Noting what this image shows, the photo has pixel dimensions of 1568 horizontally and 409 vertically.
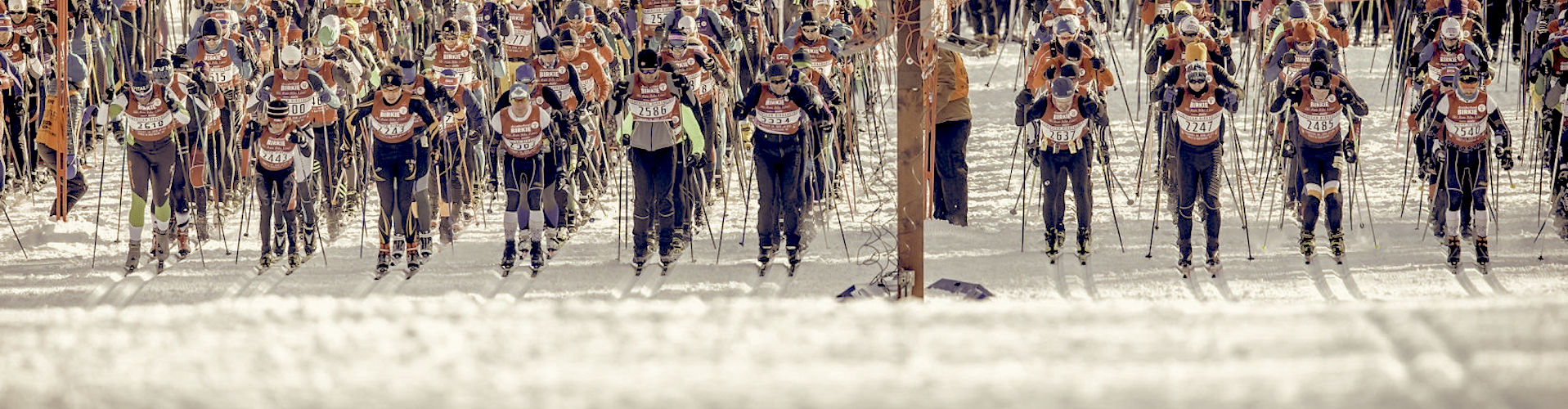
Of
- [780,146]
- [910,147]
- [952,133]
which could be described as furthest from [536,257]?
[952,133]

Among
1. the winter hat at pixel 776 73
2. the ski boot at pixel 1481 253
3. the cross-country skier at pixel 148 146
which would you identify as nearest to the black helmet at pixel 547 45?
the winter hat at pixel 776 73

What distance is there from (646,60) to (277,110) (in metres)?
2.49

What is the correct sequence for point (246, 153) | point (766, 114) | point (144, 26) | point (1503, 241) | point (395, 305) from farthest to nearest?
point (144, 26)
point (246, 153)
point (1503, 241)
point (766, 114)
point (395, 305)

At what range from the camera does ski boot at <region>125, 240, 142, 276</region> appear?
1343cm

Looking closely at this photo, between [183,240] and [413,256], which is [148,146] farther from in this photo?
[413,256]

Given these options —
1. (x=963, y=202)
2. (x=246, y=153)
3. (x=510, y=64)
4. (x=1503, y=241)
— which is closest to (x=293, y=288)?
(x=246, y=153)

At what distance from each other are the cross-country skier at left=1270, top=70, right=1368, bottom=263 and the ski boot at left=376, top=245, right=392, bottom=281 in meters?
6.01

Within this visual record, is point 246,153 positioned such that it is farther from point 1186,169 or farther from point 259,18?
point 1186,169

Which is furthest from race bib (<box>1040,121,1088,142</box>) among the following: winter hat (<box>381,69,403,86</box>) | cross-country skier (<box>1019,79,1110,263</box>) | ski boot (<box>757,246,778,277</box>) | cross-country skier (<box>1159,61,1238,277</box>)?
winter hat (<box>381,69,403,86</box>)

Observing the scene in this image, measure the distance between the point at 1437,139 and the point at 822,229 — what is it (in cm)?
427

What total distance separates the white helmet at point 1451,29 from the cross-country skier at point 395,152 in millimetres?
7027

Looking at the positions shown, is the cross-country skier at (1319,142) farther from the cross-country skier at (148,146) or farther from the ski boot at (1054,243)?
the cross-country skier at (148,146)

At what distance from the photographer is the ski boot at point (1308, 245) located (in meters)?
13.0

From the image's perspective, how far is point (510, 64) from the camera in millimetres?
15828
